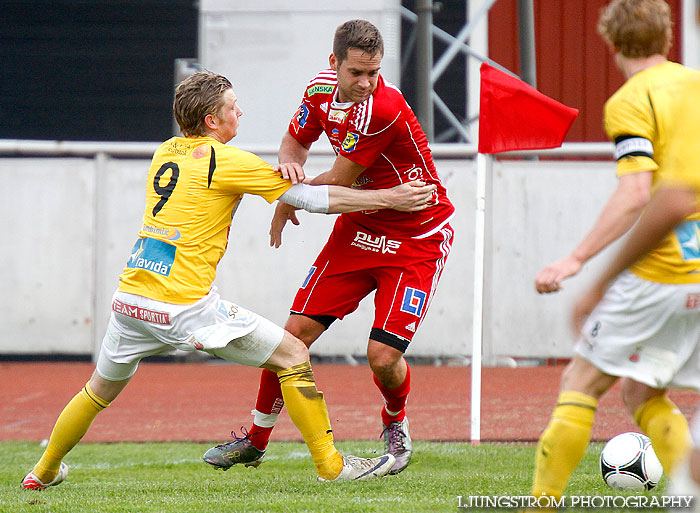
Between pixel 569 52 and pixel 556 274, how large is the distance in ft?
38.6

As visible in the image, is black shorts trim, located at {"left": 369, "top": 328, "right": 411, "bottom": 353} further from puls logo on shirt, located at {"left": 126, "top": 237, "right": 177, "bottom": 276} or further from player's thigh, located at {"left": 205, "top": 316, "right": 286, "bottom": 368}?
puls logo on shirt, located at {"left": 126, "top": 237, "right": 177, "bottom": 276}

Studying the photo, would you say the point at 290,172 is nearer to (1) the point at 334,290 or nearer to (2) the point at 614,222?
(1) the point at 334,290

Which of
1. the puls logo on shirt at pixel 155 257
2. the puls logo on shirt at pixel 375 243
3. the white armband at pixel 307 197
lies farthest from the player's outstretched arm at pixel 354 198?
the puls logo on shirt at pixel 155 257

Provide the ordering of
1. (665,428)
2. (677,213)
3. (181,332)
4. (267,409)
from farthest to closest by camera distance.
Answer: (267,409)
(181,332)
(665,428)
(677,213)

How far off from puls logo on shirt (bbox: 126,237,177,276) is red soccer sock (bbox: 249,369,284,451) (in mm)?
1046

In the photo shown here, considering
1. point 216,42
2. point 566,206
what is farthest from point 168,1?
point 566,206

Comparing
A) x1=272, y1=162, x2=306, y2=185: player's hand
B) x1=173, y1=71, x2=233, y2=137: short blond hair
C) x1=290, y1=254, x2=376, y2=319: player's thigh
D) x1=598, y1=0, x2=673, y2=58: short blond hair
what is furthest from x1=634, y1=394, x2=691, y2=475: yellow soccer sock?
x1=173, y1=71, x2=233, y2=137: short blond hair

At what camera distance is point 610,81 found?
14.1 m

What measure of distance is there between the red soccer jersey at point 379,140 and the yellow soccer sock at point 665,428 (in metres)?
1.98

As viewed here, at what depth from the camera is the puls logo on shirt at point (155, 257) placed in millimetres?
4469

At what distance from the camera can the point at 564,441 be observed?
3.27m

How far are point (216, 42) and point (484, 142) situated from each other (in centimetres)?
593

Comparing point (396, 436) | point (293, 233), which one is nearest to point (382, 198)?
point (396, 436)

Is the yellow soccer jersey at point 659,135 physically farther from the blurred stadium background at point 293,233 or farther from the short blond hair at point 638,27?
the blurred stadium background at point 293,233
